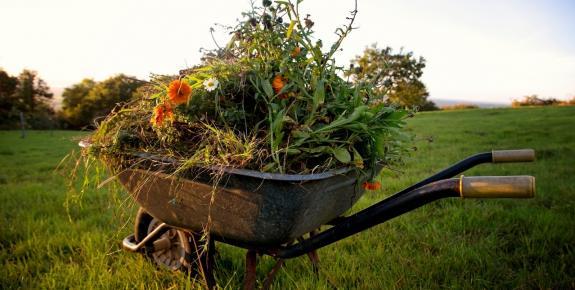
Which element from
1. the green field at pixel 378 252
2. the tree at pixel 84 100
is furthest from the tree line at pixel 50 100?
the green field at pixel 378 252

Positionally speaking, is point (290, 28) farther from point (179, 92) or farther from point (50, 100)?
point (50, 100)

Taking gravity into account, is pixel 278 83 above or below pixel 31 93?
below

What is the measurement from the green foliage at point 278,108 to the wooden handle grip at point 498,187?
0.35 m

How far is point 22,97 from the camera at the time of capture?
1293 inches

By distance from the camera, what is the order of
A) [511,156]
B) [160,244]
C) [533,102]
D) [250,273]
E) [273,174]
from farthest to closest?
1. [533,102]
2. [160,244]
3. [511,156]
4. [250,273]
5. [273,174]

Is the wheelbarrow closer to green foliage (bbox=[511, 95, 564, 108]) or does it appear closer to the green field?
the green field

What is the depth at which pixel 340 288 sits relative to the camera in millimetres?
1822

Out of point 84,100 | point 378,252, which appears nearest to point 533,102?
point 378,252

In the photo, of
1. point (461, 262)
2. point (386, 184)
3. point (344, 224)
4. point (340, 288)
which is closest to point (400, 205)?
point (344, 224)

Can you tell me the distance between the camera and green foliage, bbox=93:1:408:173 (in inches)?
49.2

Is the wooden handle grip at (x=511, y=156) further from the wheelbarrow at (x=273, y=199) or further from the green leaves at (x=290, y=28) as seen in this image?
the green leaves at (x=290, y=28)

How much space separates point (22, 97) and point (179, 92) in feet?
130

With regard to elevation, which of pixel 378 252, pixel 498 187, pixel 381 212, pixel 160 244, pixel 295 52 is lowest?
pixel 378 252

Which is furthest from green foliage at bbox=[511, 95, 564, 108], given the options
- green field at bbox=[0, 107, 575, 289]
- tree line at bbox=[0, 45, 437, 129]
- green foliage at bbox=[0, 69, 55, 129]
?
green foliage at bbox=[0, 69, 55, 129]
